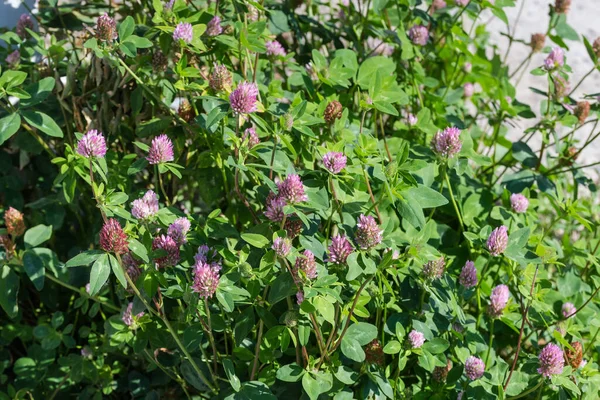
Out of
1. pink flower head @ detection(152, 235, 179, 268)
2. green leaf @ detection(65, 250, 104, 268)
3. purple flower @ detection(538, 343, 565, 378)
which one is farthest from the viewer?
purple flower @ detection(538, 343, 565, 378)

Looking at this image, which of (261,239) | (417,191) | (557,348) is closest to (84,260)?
(261,239)

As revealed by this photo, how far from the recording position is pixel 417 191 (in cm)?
173

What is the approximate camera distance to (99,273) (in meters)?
1.57

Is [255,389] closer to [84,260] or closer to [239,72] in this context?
[84,260]

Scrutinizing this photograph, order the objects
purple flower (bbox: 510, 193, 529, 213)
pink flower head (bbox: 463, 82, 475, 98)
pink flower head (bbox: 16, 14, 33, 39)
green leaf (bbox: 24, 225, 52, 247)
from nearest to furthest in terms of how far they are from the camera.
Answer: green leaf (bbox: 24, 225, 52, 247)
purple flower (bbox: 510, 193, 529, 213)
pink flower head (bbox: 16, 14, 33, 39)
pink flower head (bbox: 463, 82, 475, 98)

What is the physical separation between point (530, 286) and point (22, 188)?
1.49m

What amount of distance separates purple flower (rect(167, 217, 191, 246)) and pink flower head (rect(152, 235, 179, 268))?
0.01 meters

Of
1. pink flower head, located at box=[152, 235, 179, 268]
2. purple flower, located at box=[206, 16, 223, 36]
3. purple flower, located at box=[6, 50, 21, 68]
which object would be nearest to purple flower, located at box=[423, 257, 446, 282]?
pink flower head, located at box=[152, 235, 179, 268]

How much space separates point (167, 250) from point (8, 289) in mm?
530

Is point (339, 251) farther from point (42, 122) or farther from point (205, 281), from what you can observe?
point (42, 122)

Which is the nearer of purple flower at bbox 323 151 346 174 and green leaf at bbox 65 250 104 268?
green leaf at bbox 65 250 104 268

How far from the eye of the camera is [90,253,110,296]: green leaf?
1.56m

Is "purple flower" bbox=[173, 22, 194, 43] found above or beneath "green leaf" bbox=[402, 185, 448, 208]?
above

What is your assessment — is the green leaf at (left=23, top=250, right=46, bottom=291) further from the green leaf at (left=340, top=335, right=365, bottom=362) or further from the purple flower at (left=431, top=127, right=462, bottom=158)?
the purple flower at (left=431, top=127, right=462, bottom=158)
